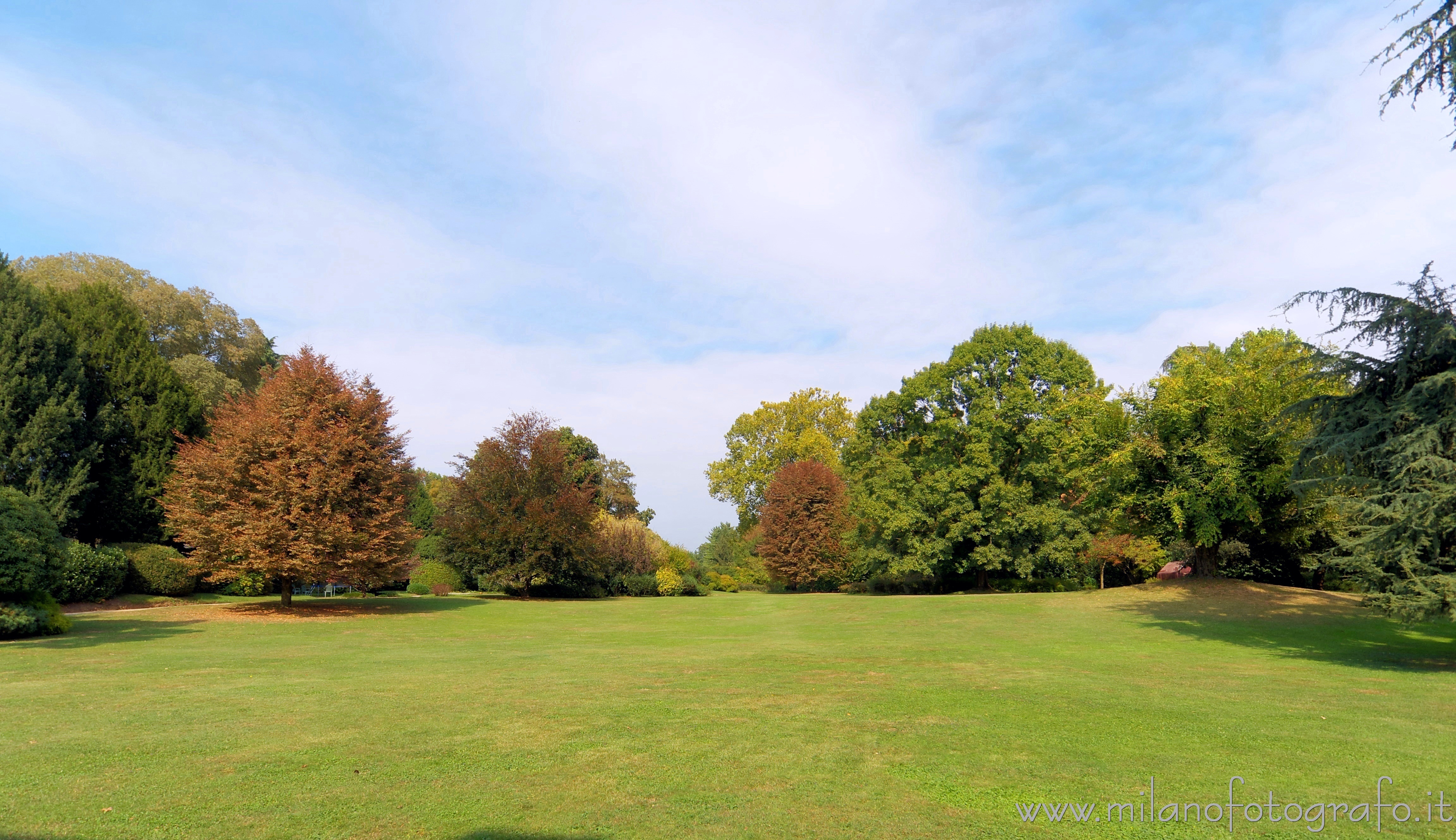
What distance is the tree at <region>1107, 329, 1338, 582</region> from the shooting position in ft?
72.3

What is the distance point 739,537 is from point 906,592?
21932 millimetres

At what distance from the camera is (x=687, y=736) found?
24.2 ft

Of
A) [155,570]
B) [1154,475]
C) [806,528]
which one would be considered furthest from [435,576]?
[1154,475]

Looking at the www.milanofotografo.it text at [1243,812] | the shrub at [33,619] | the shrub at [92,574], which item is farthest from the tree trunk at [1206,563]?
the shrub at [92,574]

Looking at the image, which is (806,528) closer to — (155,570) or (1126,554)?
(1126,554)

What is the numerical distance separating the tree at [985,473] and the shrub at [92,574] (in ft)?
103

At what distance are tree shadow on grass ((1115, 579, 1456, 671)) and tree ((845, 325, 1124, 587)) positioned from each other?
7.97 m

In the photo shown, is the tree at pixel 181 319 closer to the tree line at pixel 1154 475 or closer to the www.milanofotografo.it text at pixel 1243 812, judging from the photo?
the tree line at pixel 1154 475

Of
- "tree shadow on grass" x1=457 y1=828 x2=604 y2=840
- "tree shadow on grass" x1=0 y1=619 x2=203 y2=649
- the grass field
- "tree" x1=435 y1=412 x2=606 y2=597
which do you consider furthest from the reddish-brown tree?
"tree shadow on grass" x1=457 y1=828 x2=604 y2=840

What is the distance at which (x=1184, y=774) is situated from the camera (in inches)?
244

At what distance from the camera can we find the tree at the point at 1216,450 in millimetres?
22047

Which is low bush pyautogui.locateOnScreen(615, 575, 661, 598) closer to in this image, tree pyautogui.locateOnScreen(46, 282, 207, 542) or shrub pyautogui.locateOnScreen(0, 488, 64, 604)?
tree pyautogui.locateOnScreen(46, 282, 207, 542)

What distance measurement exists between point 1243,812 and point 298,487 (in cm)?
2491

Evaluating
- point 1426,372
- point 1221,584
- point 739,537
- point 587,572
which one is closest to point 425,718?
point 1426,372
